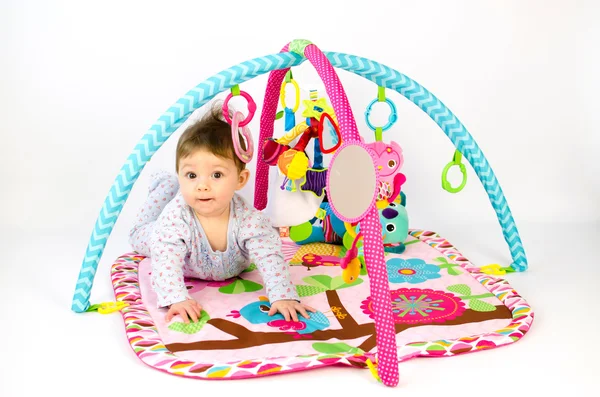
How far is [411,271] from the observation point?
2379 mm

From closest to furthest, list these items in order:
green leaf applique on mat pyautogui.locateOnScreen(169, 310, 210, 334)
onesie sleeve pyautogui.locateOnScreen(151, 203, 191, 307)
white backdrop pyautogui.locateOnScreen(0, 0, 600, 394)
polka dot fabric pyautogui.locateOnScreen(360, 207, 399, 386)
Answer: polka dot fabric pyautogui.locateOnScreen(360, 207, 399, 386)
green leaf applique on mat pyautogui.locateOnScreen(169, 310, 210, 334)
onesie sleeve pyautogui.locateOnScreen(151, 203, 191, 307)
white backdrop pyautogui.locateOnScreen(0, 0, 600, 394)

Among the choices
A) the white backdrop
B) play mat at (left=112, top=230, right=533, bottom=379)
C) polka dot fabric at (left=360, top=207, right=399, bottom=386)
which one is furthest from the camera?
the white backdrop

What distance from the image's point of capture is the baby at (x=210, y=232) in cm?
204

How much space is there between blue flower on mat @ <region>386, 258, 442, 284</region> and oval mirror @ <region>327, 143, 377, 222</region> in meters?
0.69

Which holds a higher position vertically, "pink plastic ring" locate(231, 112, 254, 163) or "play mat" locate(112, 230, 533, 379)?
"pink plastic ring" locate(231, 112, 254, 163)

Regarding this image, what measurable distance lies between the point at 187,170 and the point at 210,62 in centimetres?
113

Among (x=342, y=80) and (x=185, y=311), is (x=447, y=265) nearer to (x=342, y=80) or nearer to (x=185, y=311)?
(x=185, y=311)

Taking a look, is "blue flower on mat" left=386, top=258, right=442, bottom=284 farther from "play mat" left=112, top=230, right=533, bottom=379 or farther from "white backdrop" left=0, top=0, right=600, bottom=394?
"white backdrop" left=0, top=0, right=600, bottom=394

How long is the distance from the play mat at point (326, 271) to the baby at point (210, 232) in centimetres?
5

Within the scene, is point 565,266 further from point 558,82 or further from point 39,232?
point 39,232

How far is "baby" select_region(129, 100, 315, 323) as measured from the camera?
204 cm

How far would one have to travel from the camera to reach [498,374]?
170 cm

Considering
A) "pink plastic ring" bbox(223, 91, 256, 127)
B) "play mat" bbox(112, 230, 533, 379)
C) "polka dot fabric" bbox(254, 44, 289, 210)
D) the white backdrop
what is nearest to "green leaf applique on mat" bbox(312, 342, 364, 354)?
"play mat" bbox(112, 230, 533, 379)

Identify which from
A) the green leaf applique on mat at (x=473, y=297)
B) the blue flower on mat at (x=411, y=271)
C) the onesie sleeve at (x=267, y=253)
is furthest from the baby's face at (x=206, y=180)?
the green leaf applique on mat at (x=473, y=297)
